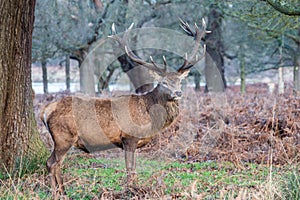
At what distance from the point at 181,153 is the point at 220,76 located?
11.3m

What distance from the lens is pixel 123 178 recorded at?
6.58 metres

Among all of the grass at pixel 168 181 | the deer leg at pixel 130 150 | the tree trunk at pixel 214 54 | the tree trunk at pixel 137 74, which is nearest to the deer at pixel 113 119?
the deer leg at pixel 130 150

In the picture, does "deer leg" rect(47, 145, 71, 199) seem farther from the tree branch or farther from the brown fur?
the tree branch

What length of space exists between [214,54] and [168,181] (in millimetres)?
13791

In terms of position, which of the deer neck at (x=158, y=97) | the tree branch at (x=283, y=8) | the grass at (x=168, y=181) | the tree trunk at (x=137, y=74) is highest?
the tree branch at (x=283, y=8)

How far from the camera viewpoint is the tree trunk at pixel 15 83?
6512 mm

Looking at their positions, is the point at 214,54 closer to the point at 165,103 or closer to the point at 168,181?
the point at 165,103

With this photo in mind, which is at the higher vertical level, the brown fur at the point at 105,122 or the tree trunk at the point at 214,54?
the tree trunk at the point at 214,54

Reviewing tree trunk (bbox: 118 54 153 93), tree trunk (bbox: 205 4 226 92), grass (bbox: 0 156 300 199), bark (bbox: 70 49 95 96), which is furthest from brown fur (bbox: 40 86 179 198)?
bark (bbox: 70 49 95 96)

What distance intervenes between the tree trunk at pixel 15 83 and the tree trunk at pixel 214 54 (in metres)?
12.6

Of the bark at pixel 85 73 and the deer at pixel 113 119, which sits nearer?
the deer at pixel 113 119

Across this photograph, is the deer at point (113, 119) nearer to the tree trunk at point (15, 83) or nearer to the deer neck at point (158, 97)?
the deer neck at point (158, 97)

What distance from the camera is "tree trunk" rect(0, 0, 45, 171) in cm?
651

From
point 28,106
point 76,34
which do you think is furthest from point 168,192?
point 76,34
